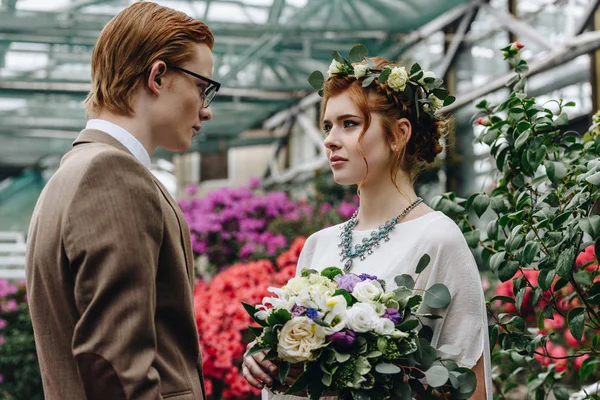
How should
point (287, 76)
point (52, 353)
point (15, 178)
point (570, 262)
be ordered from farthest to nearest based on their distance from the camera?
1. point (15, 178)
2. point (287, 76)
3. point (570, 262)
4. point (52, 353)

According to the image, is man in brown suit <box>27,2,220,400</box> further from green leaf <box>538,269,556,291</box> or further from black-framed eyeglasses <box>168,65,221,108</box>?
green leaf <box>538,269,556,291</box>

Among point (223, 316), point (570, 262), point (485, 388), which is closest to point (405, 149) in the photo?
point (570, 262)

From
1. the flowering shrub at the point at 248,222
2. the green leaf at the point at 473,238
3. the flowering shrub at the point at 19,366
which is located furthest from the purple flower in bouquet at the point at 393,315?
the flowering shrub at the point at 19,366

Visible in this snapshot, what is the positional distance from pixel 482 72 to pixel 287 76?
278cm

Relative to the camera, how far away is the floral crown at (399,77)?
2.30 metres

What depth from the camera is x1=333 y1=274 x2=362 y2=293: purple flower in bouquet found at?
1954 mm

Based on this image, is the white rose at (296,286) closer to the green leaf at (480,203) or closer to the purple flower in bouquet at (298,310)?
the purple flower in bouquet at (298,310)

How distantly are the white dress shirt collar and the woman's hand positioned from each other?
1.98 ft

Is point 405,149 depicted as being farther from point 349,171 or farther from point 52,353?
point 52,353

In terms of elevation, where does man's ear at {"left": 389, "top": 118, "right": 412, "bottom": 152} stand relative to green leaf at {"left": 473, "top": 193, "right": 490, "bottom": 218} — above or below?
above

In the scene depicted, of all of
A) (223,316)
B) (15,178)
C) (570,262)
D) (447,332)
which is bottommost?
(15,178)

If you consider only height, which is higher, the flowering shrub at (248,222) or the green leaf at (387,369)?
the green leaf at (387,369)

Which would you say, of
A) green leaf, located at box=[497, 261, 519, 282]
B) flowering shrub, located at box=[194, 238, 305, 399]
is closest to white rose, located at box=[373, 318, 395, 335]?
green leaf, located at box=[497, 261, 519, 282]

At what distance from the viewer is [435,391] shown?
197cm
